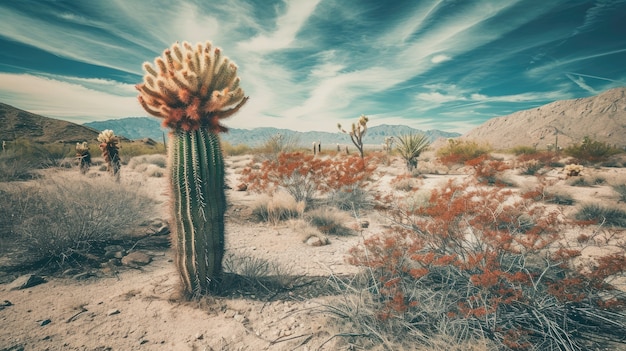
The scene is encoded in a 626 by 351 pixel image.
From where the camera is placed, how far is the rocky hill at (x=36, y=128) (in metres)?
33.6

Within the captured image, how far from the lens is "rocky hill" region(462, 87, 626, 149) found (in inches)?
1919

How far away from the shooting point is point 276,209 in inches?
284

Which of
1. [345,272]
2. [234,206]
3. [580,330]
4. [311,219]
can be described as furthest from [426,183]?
[580,330]

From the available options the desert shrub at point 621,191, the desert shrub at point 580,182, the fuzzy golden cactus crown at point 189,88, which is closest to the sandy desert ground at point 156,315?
the fuzzy golden cactus crown at point 189,88

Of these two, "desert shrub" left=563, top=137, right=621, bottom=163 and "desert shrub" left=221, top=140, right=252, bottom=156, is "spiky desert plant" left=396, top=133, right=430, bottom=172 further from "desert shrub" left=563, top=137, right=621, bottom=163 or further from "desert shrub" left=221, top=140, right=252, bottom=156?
"desert shrub" left=221, top=140, right=252, bottom=156

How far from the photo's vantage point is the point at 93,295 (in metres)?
3.49

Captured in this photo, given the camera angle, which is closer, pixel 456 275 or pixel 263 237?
pixel 456 275

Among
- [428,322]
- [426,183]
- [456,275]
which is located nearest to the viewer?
[428,322]

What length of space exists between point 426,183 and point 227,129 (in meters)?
10.5

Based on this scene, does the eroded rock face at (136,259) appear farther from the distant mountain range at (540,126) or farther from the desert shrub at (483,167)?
the distant mountain range at (540,126)

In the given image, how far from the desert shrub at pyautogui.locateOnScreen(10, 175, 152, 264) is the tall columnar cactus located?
7.41 feet

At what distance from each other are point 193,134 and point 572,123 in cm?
7713

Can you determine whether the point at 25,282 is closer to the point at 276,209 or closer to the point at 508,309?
the point at 276,209

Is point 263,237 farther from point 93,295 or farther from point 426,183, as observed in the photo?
point 426,183
